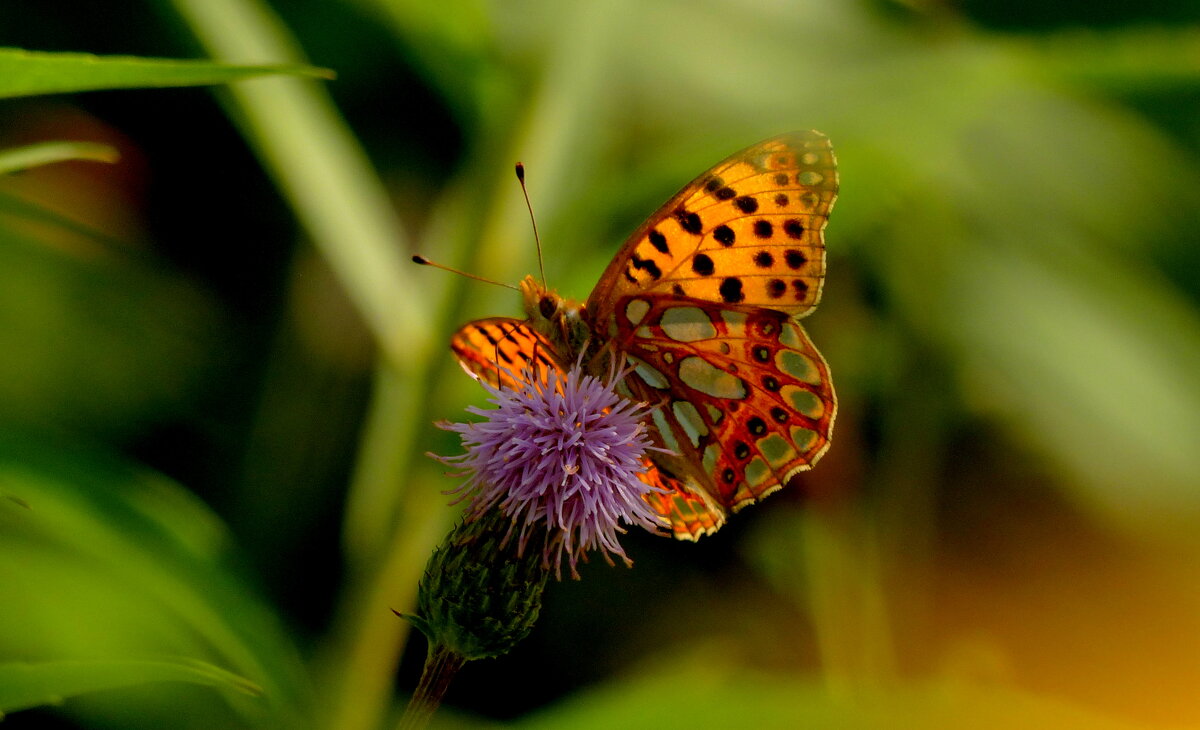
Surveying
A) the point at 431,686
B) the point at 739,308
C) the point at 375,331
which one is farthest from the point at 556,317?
the point at 431,686

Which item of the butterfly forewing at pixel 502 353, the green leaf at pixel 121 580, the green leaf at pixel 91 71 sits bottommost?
the green leaf at pixel 121 580

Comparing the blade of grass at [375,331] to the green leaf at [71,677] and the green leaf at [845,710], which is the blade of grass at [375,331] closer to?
the green leaf at [845,710]

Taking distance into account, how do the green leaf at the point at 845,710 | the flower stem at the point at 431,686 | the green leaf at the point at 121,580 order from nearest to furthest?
the green leaf at the point at 845,710 < the flower stem at the point at 431,686 < the green leaf at the point at 121,580

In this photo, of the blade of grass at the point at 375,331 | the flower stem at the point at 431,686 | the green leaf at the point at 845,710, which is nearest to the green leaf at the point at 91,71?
the flower stem at the point at 431,686

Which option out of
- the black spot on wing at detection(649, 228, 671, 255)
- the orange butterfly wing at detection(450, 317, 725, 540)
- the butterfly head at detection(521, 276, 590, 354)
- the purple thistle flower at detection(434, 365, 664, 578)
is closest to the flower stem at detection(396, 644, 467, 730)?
the purple thistle flower at detection(434, 365, 664, 578)

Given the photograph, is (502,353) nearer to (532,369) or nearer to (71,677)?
(532,369)

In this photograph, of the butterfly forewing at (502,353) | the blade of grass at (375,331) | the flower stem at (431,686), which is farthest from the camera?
the blade of grass at (375,331)
